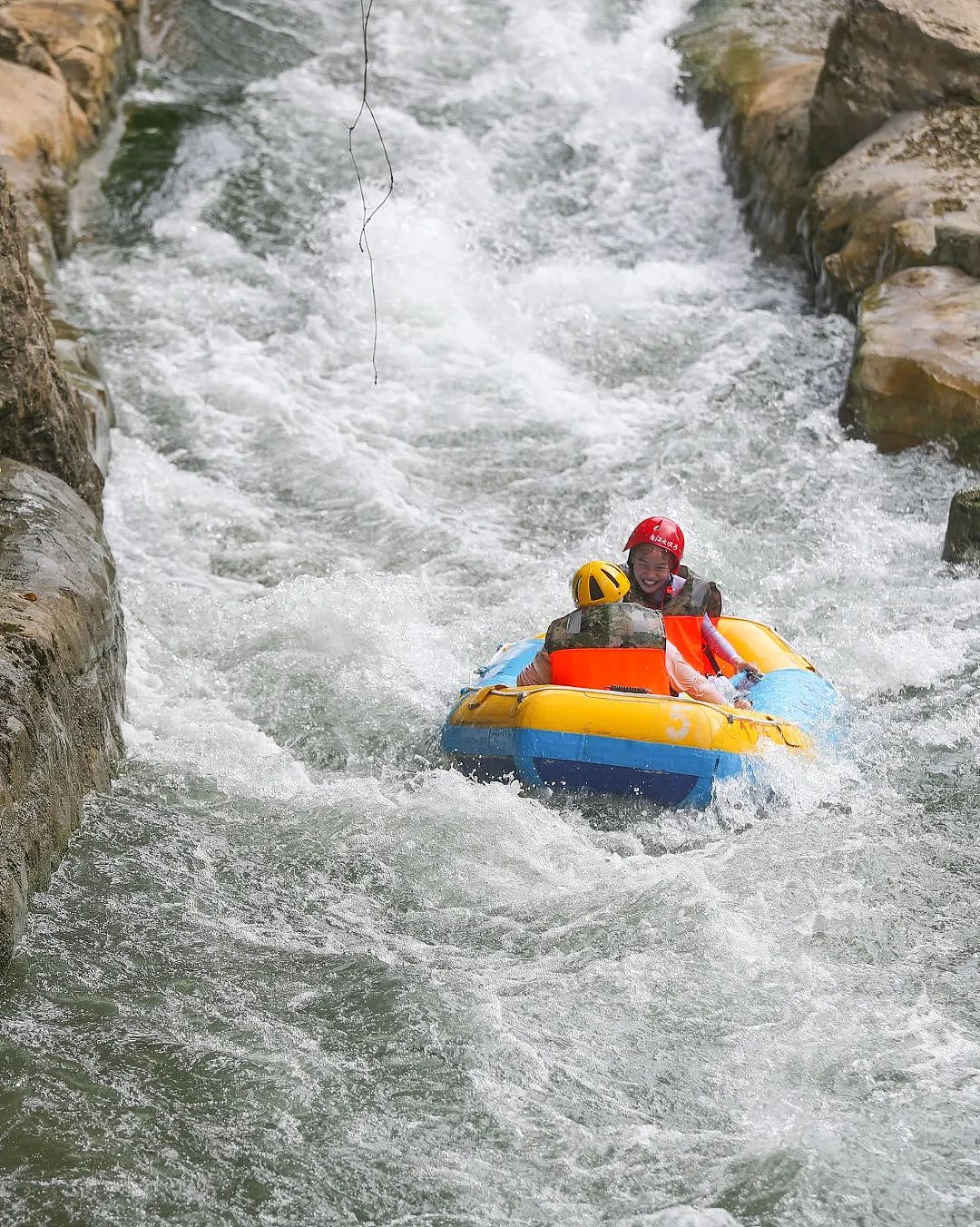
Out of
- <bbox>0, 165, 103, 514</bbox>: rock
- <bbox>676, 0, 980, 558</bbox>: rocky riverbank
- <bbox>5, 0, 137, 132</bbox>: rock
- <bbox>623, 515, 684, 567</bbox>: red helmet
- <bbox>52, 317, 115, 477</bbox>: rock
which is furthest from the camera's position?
<bbox>5, 0, 137, 132</bbox>: rock

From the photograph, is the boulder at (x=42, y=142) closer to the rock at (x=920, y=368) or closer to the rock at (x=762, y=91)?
the rock at (x=762, y=91)

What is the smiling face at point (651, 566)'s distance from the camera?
273 inches

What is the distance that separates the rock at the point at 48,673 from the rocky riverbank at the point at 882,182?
4.84 metres

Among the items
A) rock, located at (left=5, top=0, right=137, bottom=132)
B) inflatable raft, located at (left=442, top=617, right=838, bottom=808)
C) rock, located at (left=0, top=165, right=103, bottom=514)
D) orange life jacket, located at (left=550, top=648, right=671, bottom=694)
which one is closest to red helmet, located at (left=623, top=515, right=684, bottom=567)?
orange life jacket, located at (left=550, top=648, right=671, bottom=694)

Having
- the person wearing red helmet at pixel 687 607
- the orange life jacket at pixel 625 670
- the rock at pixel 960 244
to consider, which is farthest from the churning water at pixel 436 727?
the rock at pixel 960 244

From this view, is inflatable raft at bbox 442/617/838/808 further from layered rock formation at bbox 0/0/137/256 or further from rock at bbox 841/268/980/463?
layered rock formation at bbox 0/0/137/256

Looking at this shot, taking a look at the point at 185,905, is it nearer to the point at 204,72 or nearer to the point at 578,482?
the point at 578,482

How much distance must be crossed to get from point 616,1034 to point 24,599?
2.64 m

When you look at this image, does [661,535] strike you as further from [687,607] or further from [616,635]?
[616,635]

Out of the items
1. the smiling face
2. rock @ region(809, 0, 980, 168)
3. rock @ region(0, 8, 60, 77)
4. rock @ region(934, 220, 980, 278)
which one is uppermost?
rock @ region(809, 0, 980, 168)

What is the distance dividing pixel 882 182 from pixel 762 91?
276 cm

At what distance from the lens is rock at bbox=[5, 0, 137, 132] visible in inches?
503

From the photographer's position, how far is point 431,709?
23.3ft

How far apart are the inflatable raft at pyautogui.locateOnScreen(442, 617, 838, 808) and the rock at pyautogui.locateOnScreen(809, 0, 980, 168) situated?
693 cm
